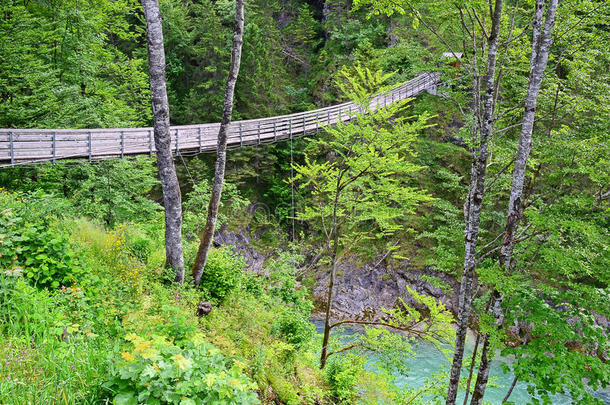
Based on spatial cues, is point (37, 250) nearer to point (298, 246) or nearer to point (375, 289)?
point (298, 246)

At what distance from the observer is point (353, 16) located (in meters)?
24.7

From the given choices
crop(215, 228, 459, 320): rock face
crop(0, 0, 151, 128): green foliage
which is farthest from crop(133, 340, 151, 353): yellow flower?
crop(215, 228, 459, 320): rock face

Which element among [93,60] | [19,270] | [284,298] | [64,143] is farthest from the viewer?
[93,60]

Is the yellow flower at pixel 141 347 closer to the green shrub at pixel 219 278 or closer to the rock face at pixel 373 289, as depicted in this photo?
the green shrub at pixel 219 278

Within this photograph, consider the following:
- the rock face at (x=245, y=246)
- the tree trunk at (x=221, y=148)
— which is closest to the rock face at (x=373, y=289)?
the rock face at (x=245, y=246)

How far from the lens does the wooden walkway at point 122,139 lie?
8.86 meters

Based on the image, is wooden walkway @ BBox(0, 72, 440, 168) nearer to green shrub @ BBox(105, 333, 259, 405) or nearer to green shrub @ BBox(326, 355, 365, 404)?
green shrub @ BBox(326, 355, 365, 404)

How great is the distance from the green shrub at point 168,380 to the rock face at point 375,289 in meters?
12.9

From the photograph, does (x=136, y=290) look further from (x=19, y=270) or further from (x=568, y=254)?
(x=568, y=254)

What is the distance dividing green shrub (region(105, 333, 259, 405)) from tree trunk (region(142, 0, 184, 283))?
275 centimetres

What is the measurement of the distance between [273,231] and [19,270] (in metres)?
16.5

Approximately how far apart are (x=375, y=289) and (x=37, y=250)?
13.4m

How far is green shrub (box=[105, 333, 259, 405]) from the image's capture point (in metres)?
2.09

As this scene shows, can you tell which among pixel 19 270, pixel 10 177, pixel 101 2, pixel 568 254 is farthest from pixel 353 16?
pixel 19 270
